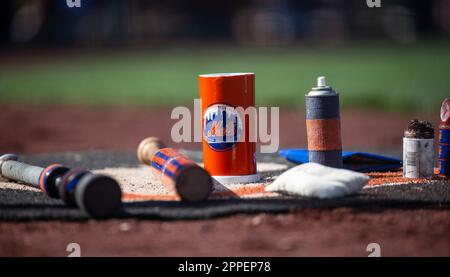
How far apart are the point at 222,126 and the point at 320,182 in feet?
3.04

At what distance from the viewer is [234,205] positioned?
4285mm

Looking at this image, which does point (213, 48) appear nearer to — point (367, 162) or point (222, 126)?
point (367, 162)

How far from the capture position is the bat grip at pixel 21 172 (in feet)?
16.5

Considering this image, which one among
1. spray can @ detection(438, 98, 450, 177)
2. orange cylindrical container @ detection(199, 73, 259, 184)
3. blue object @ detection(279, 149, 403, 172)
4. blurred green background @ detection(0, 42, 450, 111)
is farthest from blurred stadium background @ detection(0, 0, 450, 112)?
orange cylindrical container @ detection(199, 73, 259, 184)

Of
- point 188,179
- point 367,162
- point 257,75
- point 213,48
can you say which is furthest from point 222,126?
point 213,48

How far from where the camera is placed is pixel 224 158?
5.09m

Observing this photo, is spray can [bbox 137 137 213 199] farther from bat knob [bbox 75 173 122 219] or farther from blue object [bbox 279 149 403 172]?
blue object [bbox 279 149 403 172]

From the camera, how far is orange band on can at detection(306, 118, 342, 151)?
16.5 ft

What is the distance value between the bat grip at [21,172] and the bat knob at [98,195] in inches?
38.8

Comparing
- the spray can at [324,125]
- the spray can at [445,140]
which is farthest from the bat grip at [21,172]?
the spray can at [445,140]

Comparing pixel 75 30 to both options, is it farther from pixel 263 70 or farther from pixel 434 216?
pixel 434 216

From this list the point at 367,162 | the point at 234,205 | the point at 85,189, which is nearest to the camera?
the point at 85,189

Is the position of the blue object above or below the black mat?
above

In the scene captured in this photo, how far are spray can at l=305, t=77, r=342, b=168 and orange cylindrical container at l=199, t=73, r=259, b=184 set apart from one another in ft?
1.45
